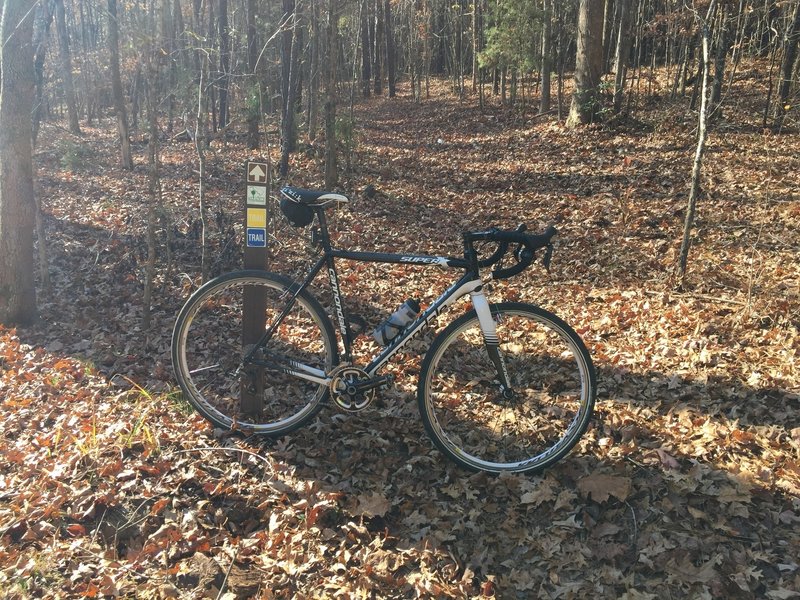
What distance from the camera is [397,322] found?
3705 millimetres

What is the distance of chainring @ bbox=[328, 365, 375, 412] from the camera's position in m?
3.71

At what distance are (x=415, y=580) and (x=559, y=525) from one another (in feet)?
2.94

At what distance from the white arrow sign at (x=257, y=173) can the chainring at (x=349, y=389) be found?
1413mm

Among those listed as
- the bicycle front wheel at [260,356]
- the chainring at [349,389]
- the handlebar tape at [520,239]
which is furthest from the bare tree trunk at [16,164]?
the handlebar tape at [520,239]

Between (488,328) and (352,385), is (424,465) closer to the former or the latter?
(352,385)

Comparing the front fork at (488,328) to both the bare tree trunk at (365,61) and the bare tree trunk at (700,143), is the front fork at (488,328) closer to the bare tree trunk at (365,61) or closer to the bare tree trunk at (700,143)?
the bare tree trunk at (700,143)

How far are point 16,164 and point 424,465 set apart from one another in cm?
538

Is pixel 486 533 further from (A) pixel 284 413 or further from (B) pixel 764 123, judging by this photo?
(B) pixel 764 123

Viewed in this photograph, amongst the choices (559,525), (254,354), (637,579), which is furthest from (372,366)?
(637,579)

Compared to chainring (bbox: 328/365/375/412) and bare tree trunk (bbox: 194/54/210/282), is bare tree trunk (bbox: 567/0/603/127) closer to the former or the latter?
bare tree trunk (bbox: 194/54/210/282)

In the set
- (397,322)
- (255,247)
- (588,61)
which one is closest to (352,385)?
(397,322)

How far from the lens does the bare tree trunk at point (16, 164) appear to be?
5762mm

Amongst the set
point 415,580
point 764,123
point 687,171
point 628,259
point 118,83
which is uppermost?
point 118,83

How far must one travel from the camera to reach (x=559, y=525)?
323 cm
